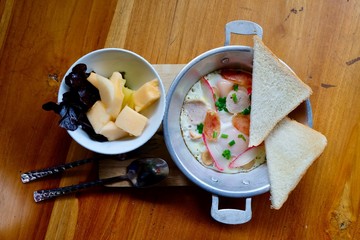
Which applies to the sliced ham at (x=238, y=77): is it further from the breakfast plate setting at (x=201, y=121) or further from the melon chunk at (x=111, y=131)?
the melon chunk at (x=111, y=131)

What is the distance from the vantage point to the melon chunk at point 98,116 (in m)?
0.95

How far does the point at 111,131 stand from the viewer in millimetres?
947

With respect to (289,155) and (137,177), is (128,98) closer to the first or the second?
(137,177)

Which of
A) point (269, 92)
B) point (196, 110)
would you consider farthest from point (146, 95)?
point (269, 92)

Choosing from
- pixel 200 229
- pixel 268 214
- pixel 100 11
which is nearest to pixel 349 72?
pixel 268 214

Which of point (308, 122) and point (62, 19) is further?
point (62, 19)

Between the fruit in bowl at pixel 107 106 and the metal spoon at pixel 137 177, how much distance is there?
100 mm

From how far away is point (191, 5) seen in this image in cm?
112

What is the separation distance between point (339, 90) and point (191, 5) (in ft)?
1.41

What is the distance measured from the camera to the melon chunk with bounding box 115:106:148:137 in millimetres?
932

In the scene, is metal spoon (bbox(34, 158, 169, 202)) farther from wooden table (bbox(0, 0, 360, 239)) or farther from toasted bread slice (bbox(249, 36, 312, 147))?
toasted bread slice (bbox(249, 36, 312, 147))

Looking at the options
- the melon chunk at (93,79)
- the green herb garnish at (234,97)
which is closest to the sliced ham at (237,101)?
the green herb garnish at (234,97)

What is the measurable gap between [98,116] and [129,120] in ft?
0.23

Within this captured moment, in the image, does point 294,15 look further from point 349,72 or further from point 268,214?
point 268,214
